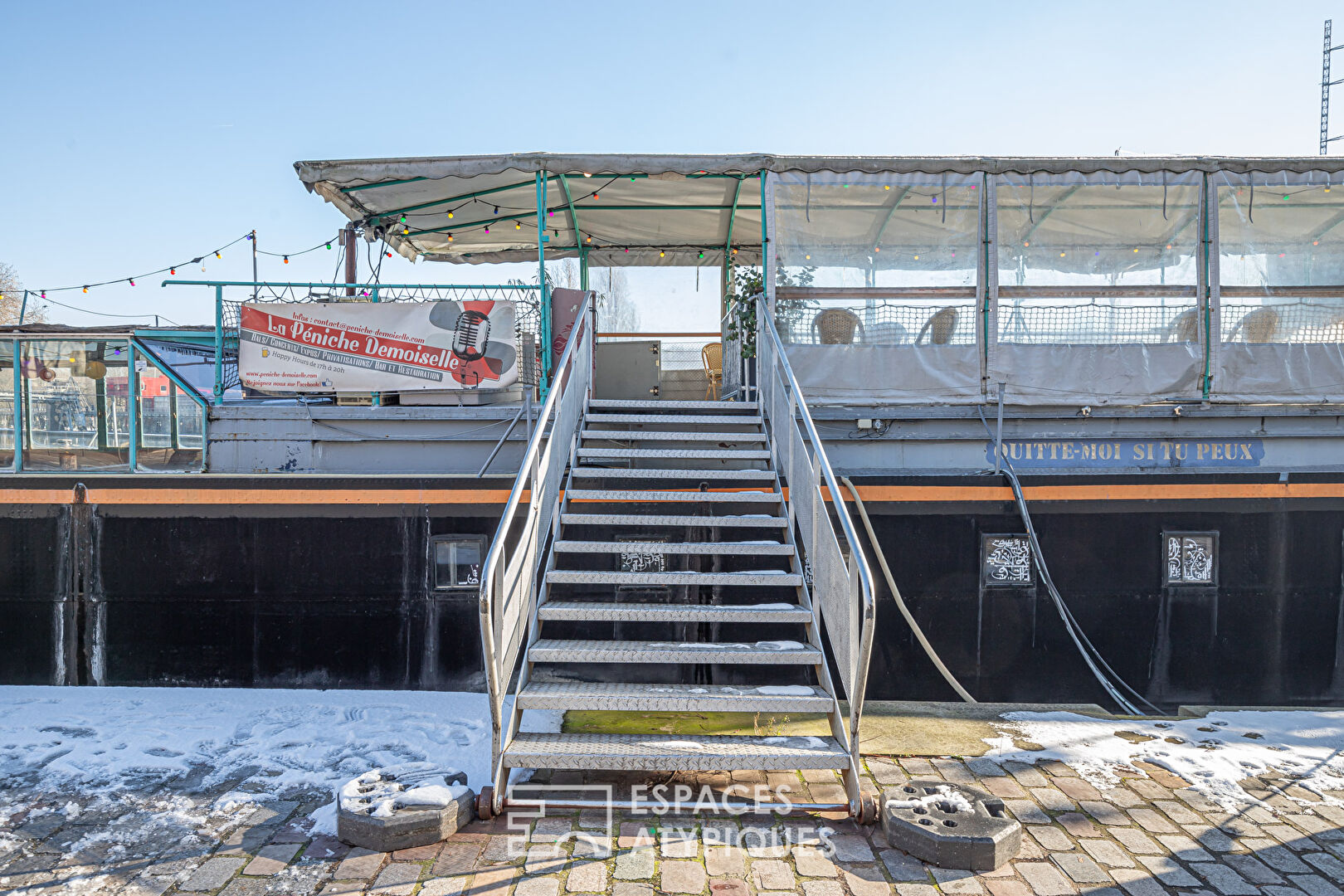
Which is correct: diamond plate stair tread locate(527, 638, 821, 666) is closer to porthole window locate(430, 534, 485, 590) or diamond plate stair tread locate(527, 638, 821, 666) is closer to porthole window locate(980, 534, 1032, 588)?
porthole window locate(430, 534, 485, 590)

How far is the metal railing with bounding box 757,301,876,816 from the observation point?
14.0 feet

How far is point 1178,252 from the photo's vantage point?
24.1ft

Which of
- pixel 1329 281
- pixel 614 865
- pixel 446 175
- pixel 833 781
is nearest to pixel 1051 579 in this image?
pixel 833 781

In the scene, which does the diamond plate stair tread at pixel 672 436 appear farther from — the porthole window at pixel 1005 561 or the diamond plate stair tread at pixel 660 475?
the porthole window at pixel 1005 561

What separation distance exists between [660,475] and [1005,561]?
8.93ft

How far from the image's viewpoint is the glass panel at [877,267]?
7.30m

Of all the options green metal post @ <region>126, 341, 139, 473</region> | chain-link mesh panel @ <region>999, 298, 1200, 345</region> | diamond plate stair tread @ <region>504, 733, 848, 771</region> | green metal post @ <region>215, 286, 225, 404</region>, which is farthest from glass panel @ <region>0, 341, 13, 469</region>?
chain-link mesh panel @ <region>999, 298, 1200, 345</region>

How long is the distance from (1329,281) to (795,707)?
20.8 feet

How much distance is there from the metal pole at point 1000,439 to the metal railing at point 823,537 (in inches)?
57.3

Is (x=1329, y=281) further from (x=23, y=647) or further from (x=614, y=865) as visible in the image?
(x=23, y=647)

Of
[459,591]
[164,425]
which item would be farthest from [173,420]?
[459,591]

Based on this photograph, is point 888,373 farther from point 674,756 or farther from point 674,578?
point 674,756

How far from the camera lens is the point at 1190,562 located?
261 inches

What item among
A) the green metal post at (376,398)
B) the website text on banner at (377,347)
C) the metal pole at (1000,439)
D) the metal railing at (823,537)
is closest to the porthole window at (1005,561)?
the metal pole at (1000,439)
